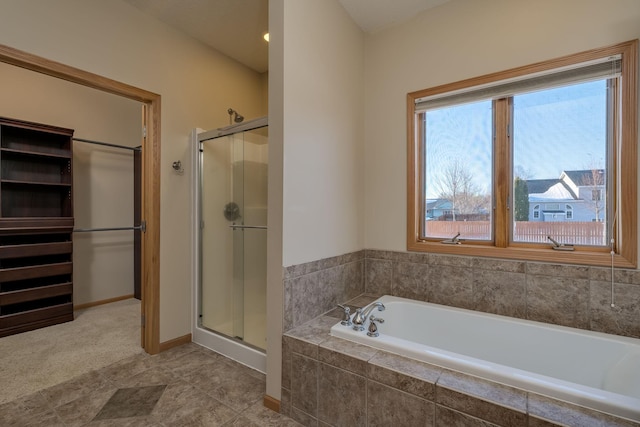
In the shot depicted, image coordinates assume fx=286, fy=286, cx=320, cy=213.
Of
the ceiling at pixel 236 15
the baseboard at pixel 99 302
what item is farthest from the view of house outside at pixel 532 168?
the baseboard at pixel 99 302

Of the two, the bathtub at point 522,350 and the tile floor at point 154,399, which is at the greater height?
the bathtub at point 522,350

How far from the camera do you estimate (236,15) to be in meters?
2.30

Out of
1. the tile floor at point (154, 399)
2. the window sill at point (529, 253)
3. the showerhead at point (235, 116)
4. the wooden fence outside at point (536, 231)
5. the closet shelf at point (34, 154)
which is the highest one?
the showerhead at point (235, 116)

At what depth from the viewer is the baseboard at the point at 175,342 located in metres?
2.33

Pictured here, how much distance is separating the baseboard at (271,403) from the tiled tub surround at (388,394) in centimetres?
4

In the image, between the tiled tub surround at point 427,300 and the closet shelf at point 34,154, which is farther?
the closet shelf at point 34,154

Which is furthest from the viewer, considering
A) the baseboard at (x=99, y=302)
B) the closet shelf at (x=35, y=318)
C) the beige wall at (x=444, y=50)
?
A: the baseboard at (x=99, y=302)

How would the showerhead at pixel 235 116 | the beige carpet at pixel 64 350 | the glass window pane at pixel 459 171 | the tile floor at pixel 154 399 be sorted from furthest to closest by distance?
the showerhead at pixel 235 116 < the glass window pane at pixel 459 171 < the beige carpet at pixel 64 350 < the tile floor at pixel 154 399

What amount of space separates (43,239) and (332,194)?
310cm

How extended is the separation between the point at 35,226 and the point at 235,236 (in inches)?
81.7

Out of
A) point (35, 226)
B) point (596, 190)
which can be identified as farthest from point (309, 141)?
point (35, 226)

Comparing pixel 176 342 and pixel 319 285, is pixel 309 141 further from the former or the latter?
pixel 176 342

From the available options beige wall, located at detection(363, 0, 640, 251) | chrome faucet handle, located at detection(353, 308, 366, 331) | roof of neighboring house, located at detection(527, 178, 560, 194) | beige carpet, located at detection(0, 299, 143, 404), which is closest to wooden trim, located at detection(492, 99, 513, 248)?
roof of neighboring house, located at detection(527, 178, 560, 194)

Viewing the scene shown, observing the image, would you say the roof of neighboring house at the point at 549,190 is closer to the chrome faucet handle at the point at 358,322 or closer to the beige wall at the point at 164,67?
the chrome faucet handle at the point at 358,322
